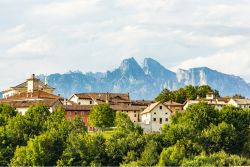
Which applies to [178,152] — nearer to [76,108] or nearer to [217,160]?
[217,160]

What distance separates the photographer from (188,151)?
67188mm

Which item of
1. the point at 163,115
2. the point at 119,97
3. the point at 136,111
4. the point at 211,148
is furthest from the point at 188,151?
the point at 119,97

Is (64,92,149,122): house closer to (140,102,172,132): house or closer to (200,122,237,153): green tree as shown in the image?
(140,102,172,132): house

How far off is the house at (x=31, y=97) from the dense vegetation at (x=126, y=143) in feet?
56.5

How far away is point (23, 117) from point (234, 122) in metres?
26.5

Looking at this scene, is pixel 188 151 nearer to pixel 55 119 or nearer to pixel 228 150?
pixel 228 150

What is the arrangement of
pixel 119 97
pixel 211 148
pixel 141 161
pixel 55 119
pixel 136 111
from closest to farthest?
1. pixel 141 161
2. pixel 211 148
3. pixel 55 119
4. pixel 136 111
5. pixel 119 97

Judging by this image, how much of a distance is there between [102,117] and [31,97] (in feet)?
68.2

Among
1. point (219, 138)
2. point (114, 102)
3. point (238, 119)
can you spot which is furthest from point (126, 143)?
point (114, 102)

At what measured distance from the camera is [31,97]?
10300 cm

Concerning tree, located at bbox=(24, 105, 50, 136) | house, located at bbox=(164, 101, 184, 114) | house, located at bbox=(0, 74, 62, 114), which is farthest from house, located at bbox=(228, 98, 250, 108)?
tree, located at bbox=(24, 105, 50, 136)

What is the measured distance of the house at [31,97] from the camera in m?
94.7

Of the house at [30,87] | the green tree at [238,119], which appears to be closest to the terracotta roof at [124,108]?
the house at [30,87]

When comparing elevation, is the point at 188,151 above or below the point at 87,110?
below
